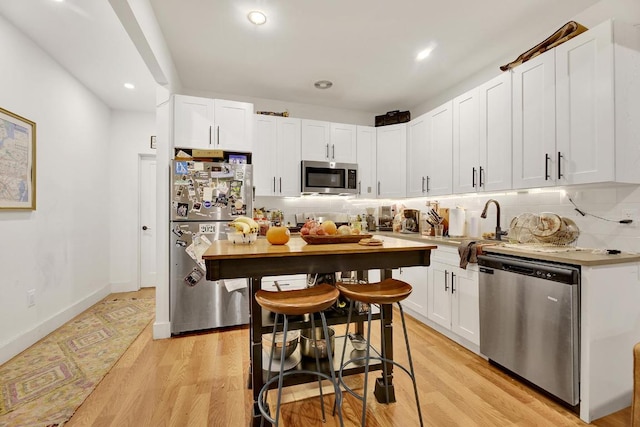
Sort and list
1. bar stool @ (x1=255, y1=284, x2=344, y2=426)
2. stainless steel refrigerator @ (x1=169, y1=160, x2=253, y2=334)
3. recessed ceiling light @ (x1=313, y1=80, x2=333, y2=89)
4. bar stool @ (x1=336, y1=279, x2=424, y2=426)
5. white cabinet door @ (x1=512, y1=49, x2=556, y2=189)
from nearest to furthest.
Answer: bar stool @ (x1=255, y1=284, x2=344, y2=426) < bar stool @ (x1=336, y1=279, x2=424, y2=426) < white cabinet door @ (x1=512, y1=49, x2=556, y2=189) < stainless steel refrigerator @ (x1=169, y1=160, x2=253, y2=334) < recessed ceiling light @ (x1=313, y1=80, x2=333, y2=89)

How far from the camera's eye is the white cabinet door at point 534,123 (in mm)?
2201

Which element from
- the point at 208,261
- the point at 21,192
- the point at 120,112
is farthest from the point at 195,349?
the point at 120,112

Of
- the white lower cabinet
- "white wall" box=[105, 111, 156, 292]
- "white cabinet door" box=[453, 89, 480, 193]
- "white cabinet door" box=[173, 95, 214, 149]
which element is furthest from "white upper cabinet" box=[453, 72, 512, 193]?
"white wall" box=[105, 111, 156, 292]

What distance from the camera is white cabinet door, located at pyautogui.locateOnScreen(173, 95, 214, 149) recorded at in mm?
3057

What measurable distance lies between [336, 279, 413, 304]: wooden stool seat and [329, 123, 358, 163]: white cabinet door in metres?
2.60

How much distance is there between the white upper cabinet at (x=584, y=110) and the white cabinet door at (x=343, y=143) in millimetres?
2095

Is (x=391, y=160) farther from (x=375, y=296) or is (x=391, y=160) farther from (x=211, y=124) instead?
(x=375, y=296)

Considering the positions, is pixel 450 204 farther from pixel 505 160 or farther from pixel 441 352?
pixel 441 352

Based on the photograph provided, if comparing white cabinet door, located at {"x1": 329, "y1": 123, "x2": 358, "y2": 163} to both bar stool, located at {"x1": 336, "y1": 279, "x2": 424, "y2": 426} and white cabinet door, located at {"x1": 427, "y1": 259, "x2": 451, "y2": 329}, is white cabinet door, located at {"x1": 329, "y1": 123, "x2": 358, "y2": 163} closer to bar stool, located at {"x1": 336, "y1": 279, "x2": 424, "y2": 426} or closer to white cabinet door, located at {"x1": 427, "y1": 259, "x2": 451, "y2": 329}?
white cabinet door, located at {"x1": 427, "y1": 259, "x2": 451, "y2": 329}

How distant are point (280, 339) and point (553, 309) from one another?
1776 mm

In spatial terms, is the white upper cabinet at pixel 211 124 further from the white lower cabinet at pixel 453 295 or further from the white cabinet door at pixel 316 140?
the white lower cabinet at pixel 453 295

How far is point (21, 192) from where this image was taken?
254cm

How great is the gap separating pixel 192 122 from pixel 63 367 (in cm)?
243

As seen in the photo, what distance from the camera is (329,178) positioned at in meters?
3.92
